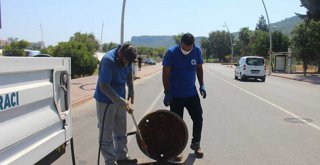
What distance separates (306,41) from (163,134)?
136 feet

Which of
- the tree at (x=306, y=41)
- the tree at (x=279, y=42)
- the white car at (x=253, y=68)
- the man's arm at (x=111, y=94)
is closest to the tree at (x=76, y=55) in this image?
the white car at (x=253, y=68)

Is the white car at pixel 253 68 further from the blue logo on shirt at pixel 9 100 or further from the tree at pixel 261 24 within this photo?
the tree at pixel 261 24

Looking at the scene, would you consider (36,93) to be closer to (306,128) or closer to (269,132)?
(269,132)

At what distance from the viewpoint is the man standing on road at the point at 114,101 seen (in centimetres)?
559

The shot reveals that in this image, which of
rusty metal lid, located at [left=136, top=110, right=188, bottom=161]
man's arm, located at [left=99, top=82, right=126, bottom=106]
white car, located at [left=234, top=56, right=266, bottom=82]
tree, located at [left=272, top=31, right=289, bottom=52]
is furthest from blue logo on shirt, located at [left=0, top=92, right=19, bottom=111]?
tree, located at [left=272, top=31, right=289, bottom=52]

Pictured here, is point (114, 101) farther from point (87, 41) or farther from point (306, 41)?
point (87, 41)

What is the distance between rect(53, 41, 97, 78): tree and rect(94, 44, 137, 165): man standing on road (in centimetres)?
2937

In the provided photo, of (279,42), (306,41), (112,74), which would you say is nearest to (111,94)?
(112,74)

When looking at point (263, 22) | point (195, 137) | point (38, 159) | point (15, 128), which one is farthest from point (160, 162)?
point (263, 22)

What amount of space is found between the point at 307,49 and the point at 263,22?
96.7 m

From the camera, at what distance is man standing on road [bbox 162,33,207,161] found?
6.96m

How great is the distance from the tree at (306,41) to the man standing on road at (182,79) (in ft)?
125

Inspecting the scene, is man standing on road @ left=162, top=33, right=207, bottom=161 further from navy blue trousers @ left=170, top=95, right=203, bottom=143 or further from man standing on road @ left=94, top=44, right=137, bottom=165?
man standing on road @ left=94, top=44, right=137, bottom=165

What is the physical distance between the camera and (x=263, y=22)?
140 meters
